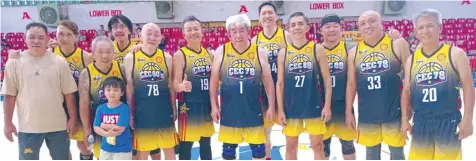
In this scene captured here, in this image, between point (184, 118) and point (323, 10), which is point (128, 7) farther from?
point (184, 118)

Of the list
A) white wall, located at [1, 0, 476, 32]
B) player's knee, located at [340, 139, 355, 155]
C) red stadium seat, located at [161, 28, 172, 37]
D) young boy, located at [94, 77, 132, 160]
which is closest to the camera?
young boy, located at [94, 77, 132, 160]

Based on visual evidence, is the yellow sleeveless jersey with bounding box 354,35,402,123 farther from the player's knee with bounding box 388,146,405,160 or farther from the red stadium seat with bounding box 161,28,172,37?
the red stadium seat with bounding box 161,28,172,37

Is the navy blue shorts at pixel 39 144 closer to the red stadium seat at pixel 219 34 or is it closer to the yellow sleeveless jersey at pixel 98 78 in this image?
the yellow sleeveless jersey at pixel 98 78

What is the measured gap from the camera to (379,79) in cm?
341

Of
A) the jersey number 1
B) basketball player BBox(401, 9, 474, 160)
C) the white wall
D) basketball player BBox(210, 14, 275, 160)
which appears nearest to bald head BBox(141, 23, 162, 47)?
the jersey number 1

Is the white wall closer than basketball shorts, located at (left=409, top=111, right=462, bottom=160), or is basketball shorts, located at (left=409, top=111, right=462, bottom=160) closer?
basketball shorts, located at (left=409, top=111, right=462, bottom=160)

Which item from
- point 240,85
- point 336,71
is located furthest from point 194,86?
point 336,71

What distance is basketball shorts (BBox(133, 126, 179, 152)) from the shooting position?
11.8 ft

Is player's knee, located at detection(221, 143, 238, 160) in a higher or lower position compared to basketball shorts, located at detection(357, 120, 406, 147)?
lower

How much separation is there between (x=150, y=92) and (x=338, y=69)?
64.0 inches

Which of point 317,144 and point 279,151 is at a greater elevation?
point 317,144

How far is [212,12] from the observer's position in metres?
14.1

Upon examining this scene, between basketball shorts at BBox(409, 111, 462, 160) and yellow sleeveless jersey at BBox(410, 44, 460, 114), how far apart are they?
64 millimetres

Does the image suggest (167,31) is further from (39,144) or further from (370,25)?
(370,25)
